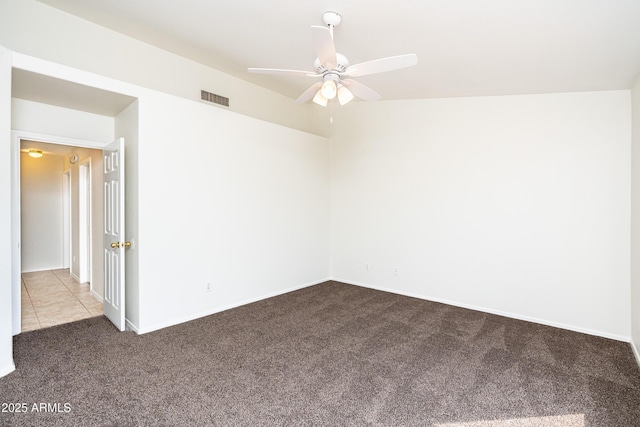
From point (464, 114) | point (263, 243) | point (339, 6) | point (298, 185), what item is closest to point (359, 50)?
point (339, 6)

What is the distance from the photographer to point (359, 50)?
10.8 ft

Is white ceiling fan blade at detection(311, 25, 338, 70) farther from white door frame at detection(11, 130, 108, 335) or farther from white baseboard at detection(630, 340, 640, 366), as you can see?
white baseboard at detection(630, 340, 640, 366)

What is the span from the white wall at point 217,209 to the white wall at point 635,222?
4044 mm

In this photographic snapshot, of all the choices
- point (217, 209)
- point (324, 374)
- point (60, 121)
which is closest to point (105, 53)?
point (60, 121)

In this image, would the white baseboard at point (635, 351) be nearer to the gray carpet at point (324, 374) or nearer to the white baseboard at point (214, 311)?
the gray carpet at point (324, 374)

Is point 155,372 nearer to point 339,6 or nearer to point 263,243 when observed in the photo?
point 263,243

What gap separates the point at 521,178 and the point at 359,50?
8.37ft

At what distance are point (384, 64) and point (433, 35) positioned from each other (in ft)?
2.57

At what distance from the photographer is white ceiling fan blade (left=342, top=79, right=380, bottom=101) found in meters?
2.86

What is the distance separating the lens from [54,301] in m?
4.64

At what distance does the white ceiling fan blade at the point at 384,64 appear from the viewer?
230cm

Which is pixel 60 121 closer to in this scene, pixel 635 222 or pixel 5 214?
pixel 5 214

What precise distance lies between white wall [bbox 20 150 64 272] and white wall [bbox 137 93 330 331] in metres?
4.97

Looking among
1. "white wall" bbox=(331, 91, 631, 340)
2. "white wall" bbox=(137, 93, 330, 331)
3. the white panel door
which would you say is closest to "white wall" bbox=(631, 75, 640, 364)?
"white wall" bbox=(331, 91, 631, 340)
